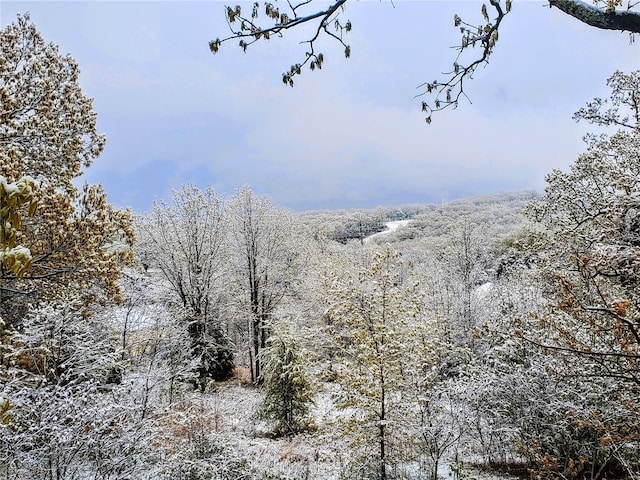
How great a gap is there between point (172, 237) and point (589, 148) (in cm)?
1553

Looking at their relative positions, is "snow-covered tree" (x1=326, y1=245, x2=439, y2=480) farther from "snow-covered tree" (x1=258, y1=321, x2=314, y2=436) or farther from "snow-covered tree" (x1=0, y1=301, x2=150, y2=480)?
"snow-covered tree" (x1=0, y1=301, x2=150, y2=480)

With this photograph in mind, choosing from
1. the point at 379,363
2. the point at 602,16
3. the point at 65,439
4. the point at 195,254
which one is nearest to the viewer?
the point at 602,16

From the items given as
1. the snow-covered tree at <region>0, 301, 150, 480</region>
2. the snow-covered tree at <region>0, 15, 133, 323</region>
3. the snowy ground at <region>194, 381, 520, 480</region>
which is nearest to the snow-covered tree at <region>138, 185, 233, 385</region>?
the snowy ground at <region>194, 381, 520, 480</region>

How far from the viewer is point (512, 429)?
281 inches

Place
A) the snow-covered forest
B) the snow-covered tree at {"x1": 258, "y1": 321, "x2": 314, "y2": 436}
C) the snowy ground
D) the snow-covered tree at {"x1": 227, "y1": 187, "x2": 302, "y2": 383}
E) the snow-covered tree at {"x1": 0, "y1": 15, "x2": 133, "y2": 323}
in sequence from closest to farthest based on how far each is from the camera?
the snow-covered forest, the snow-covered tree at {"x1": 0, "y1": 15, "x2": 133, "y2": 323}, the snowy ground, the snow-covered tree at {"x1": 258, "y1": 321, "x2": 314, "y2": 436}, the snow-covered tree at {"x1": 227, "y1": 187, "x2": 302, "y2": 383}

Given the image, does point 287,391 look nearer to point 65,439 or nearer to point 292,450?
point 292,450

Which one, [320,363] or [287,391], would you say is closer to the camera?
[320,363]

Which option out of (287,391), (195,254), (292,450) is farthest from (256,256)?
(292,450)

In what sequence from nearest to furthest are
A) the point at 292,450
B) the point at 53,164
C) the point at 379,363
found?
the point at 53,164 → the point at 379,363 → the point at 292,450

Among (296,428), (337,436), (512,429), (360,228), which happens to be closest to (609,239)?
(512,429)

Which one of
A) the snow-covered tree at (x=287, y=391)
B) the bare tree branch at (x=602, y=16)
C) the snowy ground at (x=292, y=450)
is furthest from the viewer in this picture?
the snow-covered tree at (x=287, y=391)

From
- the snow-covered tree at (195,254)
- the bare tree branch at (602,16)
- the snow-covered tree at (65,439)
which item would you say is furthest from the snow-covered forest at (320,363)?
the snow-covered tree at (195,254)

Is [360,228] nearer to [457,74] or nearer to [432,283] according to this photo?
[432,283]

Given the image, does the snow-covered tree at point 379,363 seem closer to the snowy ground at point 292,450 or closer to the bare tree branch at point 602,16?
the snowy ground at point 292,450
